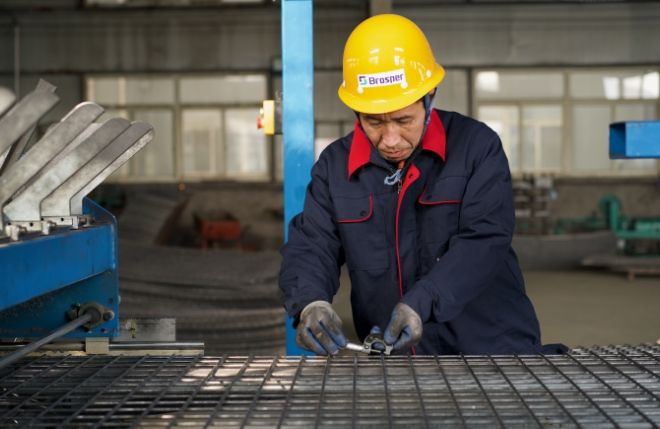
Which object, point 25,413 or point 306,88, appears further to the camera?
point 306,88

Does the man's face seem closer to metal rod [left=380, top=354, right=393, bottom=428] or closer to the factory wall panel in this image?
metal rod [left=380, top=354, right=393, bottom=428]

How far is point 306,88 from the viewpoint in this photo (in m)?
2.87

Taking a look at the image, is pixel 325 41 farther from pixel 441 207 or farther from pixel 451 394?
pixel 451 394

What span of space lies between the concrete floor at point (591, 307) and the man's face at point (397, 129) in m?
4.45

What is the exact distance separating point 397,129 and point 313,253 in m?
0.41

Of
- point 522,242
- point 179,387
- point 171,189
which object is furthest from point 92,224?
point 171,189

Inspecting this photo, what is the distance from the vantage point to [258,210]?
1272cm

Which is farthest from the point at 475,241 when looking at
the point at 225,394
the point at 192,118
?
the point at 192,118

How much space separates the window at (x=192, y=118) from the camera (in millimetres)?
12805

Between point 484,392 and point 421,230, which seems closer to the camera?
point 484,392

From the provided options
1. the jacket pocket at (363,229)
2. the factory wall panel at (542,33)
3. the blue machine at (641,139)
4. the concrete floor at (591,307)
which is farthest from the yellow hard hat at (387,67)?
the factory wall panel at (542,33)

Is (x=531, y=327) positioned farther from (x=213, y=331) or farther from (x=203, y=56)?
(x=203, y=56)

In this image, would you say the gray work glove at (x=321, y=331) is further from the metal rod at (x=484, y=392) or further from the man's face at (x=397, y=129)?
the man's face at (x=397, y=129)

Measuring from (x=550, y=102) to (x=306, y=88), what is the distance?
10.6m
